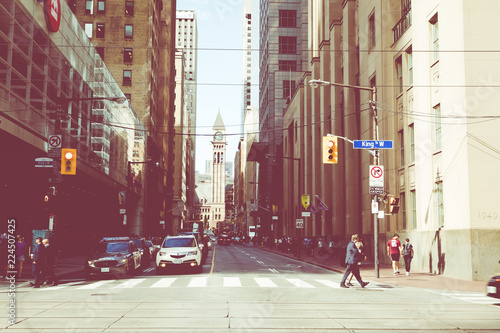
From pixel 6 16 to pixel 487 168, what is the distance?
23.1 m

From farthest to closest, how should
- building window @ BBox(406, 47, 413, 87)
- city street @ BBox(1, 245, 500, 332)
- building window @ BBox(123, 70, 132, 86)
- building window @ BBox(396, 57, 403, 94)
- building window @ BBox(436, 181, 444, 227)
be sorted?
building window @ BBox(123, 70, 132, 86) < building window @ BBox(396, 57, 403, 94) < building window @ BBox(406, 47, 413, 87) < building window @ BBox(436, 181, 444, 227) < city street @ BBox(1, 245, 500, 332)

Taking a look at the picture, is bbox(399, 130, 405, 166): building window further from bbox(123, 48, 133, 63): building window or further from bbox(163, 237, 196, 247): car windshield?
bbox(123, 48, 133, 63): building window

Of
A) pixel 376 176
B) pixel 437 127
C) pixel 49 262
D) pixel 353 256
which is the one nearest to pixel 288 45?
pixel 437 127

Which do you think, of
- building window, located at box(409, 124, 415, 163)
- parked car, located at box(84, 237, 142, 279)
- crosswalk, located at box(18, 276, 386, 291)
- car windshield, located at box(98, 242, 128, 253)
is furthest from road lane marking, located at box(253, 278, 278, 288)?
building window, located at box(409, 124, 415, 163)

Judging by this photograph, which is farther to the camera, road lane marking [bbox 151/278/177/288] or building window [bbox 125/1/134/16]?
building window [bbox 125/1/134/16]

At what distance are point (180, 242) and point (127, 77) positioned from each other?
5425 cm

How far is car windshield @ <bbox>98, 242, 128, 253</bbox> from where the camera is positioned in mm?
25094

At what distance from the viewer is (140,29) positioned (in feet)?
250

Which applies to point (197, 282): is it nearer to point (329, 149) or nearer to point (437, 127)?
point (329, 149)

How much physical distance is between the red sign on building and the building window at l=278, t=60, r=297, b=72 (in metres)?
78.7

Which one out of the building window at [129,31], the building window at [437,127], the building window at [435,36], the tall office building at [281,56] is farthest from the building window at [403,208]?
the tall office building at [281,56]

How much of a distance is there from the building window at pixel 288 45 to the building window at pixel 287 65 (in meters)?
1.97

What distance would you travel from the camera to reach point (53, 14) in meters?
31.6

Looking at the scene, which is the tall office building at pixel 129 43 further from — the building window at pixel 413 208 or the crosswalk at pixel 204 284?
the crosswalk at pixel 204 284
